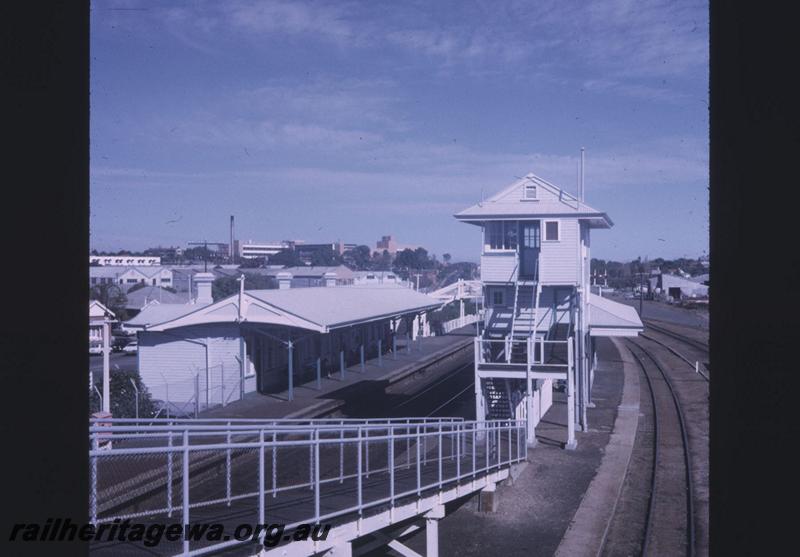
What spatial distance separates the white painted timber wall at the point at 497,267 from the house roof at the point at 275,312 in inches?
222

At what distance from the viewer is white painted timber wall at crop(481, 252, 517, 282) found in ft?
64.3

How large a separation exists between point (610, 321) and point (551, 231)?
16.7ft

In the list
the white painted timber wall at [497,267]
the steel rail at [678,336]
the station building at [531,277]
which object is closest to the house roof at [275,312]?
the white painted timber wall at [497,267]

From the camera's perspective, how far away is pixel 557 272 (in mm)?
19359

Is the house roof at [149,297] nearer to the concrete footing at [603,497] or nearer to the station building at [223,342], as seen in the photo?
the station building at [223,342]

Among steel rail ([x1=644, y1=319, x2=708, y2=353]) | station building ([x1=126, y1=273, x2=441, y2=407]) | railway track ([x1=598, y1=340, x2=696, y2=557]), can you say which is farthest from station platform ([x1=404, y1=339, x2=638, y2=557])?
steel rail ([x1=644, y1=319, x2=708, y2=353])

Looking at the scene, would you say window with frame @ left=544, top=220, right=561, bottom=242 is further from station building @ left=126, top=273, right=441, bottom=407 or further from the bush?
the bush

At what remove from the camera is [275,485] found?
7547 mm

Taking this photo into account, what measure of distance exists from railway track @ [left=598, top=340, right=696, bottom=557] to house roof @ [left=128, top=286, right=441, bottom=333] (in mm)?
10551

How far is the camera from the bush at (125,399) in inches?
675

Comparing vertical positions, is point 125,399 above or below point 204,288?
below

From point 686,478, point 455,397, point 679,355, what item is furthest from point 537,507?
point 679,355

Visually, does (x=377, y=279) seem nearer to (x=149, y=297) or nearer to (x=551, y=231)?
(x=149, y=297)
